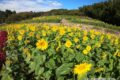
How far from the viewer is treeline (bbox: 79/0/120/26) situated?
35.2m

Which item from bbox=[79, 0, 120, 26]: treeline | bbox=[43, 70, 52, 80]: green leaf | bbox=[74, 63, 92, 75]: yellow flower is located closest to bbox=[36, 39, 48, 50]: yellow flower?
bbox=[43, 70, 52, 80]: green leaf

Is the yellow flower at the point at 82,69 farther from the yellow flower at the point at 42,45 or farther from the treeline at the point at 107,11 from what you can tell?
the treeline at the point at 107,11

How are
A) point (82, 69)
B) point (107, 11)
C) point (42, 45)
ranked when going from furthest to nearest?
point (107, 11), point (42, 45), point (82, 69)

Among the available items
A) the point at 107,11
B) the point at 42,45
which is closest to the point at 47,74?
the point at 42,45

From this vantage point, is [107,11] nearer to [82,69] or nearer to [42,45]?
[42,45]

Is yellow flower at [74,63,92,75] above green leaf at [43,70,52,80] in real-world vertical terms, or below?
above

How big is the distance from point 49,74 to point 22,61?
0.80 m

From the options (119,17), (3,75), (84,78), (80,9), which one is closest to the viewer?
(84,78)

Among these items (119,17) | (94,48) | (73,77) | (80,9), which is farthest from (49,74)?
(80,9)

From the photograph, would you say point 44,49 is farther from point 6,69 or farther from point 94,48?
point 94,48

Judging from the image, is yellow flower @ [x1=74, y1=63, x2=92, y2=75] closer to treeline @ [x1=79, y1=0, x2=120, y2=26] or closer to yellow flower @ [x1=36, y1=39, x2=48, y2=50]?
yellow flower @ [x1=36, y1=39, x2=48, y2=50]

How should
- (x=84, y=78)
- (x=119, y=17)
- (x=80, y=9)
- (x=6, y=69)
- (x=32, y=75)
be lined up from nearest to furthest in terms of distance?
(x=84, y=78), (x=6, y=69), (x=32, y=75), (x=119, y=17), (x=80, y=9)

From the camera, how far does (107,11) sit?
36219mm

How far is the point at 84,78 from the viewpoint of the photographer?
3037mm
